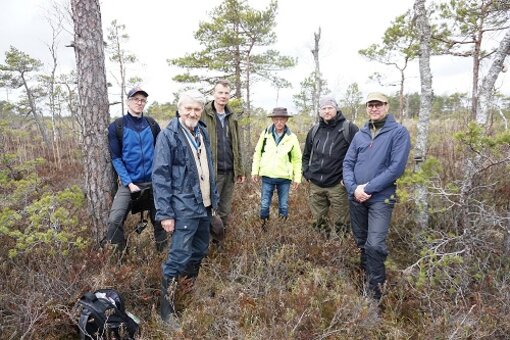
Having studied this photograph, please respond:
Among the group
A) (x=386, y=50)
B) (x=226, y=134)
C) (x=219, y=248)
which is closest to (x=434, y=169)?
(x=226, y=134)

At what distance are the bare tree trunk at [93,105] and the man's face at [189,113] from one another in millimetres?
1284

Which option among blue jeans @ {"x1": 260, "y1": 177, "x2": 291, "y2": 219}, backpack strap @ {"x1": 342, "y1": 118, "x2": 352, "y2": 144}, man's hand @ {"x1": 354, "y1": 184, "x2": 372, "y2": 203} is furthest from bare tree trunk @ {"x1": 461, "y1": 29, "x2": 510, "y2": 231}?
blue jeans @ {"x1": 260, "y1": 177, "x2": 291, "y2": 219}

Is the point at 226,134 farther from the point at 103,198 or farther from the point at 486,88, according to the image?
the point at 486,88

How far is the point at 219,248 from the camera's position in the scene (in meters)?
4.00

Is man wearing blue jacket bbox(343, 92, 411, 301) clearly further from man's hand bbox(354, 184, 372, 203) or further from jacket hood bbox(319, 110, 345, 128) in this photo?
jacket hood bbox(319, 110, 345, 128)

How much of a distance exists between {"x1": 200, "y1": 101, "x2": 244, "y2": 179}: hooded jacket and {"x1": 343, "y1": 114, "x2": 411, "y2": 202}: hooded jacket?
4.80 feet

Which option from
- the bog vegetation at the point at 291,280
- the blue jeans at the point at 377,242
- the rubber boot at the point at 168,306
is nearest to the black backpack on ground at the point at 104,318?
the bog vegetation at the point at 291,280

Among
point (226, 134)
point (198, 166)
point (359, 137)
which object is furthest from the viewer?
point (226, 134)

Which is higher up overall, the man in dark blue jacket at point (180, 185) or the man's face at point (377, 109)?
the man's face at point (377, 109)

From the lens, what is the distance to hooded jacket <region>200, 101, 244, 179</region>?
147 inches

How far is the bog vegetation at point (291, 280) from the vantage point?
2.47 meters

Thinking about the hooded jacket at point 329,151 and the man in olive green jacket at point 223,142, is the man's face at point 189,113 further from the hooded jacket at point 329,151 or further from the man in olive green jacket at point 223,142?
the hooded jacket at point 329,151

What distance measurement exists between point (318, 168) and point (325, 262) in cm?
114

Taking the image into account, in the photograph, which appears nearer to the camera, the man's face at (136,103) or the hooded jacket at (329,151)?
the man's face at (136,103)
